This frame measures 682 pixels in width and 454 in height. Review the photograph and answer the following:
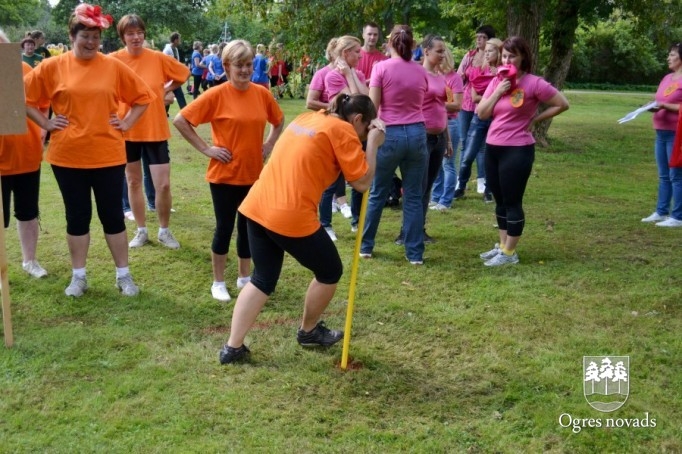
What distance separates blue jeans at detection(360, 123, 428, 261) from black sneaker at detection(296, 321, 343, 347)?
1968 mm

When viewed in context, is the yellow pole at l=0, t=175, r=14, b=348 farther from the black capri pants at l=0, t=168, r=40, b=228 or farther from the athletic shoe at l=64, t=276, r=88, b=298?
the black capri pants at l=0, t=168, r=40, b=228

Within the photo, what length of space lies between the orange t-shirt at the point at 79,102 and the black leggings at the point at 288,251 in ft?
5.11

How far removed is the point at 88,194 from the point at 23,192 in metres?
0.72

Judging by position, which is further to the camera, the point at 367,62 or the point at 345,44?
the point at 367,62

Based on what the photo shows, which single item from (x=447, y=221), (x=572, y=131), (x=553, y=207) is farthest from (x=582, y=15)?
(x=447, y=221)

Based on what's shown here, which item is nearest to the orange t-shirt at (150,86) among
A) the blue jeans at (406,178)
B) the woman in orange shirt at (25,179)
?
the woman in orange shirt at (25,179)

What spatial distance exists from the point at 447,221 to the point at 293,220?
14.4 ft

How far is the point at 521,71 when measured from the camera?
5.91 metres

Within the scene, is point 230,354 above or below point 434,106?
below

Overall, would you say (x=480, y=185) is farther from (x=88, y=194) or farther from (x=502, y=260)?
(x=88, y=194)

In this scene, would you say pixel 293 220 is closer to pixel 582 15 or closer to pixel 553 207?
pixel 553 207

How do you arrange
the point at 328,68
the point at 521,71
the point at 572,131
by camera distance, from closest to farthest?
the point at 521,71 → the point at 328,68 → the point at 572,131

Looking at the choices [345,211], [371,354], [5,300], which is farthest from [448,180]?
[5,300]

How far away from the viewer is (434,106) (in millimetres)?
6785
